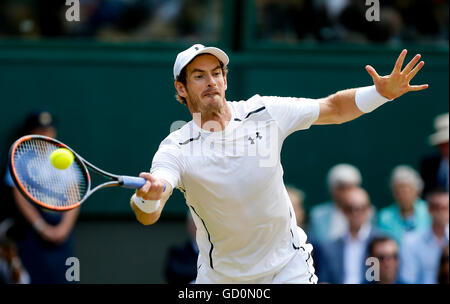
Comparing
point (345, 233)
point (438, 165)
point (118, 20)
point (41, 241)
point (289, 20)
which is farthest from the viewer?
Result: point (289, 20)

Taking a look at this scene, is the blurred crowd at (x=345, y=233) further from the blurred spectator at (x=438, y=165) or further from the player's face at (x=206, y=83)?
the player's face at (x=206, y=83)

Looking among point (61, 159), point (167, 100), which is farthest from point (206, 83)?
point (167, 100)

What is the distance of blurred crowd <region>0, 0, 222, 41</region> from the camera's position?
8258 millimetres

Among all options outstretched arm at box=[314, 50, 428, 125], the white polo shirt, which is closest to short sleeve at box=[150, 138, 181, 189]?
the white polo shirt

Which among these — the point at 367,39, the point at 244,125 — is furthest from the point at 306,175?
the point at 244,125

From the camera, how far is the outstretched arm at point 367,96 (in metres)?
A: 4.92

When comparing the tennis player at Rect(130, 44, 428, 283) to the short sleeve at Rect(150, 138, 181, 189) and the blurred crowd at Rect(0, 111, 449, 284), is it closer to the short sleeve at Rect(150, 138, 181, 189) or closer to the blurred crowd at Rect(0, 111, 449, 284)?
the short sleeve at Rect(150, 138, 181, 189)

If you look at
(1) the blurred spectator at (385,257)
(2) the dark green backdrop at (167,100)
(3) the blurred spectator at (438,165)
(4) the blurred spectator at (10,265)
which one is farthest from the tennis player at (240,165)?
(2) the dark green backdrop at (167,100)

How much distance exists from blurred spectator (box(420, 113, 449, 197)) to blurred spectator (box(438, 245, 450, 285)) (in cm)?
114

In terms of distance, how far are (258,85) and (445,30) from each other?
1909 mm

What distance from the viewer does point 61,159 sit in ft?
14.8

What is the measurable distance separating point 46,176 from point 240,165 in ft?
3.35

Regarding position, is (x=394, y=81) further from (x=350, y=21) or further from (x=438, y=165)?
(x=350, y=21)

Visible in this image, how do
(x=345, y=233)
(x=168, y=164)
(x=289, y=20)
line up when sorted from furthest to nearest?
(x=289, y=20), (x=345, y=233), (x=168, y=164)
